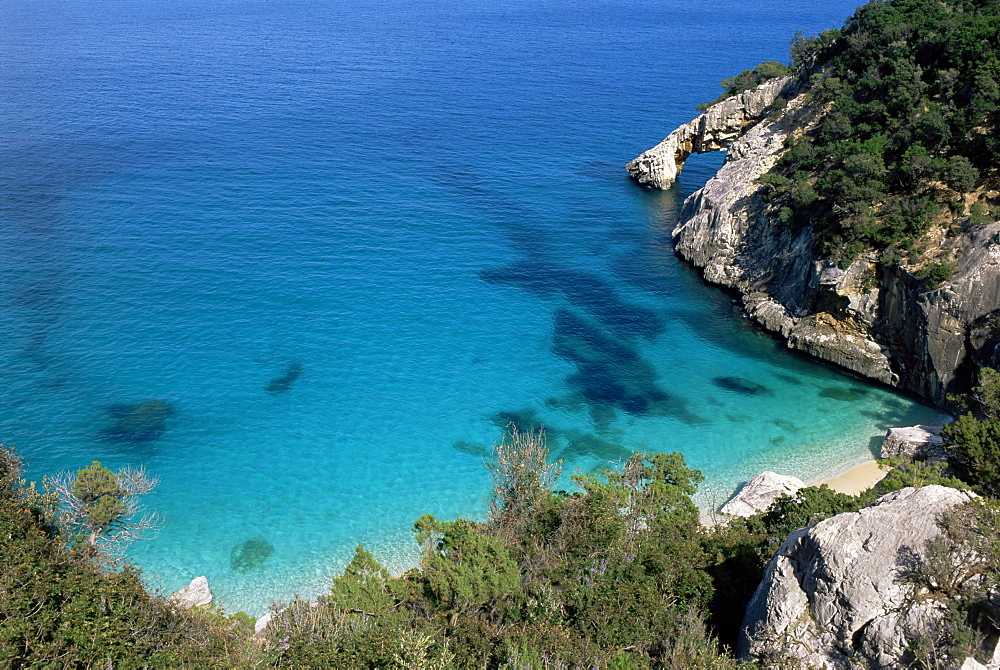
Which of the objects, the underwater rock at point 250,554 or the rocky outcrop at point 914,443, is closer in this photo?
the underwater rock at point 250,554

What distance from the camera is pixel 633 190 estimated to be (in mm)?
81062

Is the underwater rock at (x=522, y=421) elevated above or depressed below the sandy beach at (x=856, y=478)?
below

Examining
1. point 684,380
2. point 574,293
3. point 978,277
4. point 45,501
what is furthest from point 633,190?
point 45,501

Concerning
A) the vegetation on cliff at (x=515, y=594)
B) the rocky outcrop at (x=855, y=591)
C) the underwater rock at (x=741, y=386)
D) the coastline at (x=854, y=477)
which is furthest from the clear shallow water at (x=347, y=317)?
the rocky outcrop at (x=855, y=591)

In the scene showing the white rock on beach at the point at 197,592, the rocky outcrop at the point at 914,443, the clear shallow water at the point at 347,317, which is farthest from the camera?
the clear shallow water at the point at 347,317

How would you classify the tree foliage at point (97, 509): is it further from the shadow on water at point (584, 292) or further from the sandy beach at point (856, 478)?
the shadow on water at point (584, 292)

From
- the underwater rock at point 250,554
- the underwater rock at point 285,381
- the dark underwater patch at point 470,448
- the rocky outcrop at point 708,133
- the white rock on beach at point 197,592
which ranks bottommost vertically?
the underwater rock at point 250,554

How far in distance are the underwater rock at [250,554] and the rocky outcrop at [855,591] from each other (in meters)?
22.6

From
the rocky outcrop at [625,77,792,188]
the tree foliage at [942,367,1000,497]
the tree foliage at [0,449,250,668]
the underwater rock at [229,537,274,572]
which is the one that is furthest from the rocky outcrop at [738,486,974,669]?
the rocky outcrop at [625,77,792,188]

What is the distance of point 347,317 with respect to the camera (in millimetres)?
54375

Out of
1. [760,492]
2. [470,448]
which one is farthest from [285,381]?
[760,492]

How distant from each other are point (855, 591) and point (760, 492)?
55.5ft

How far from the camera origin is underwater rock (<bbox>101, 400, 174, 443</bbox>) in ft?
134

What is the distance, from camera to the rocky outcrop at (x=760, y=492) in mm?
34062
